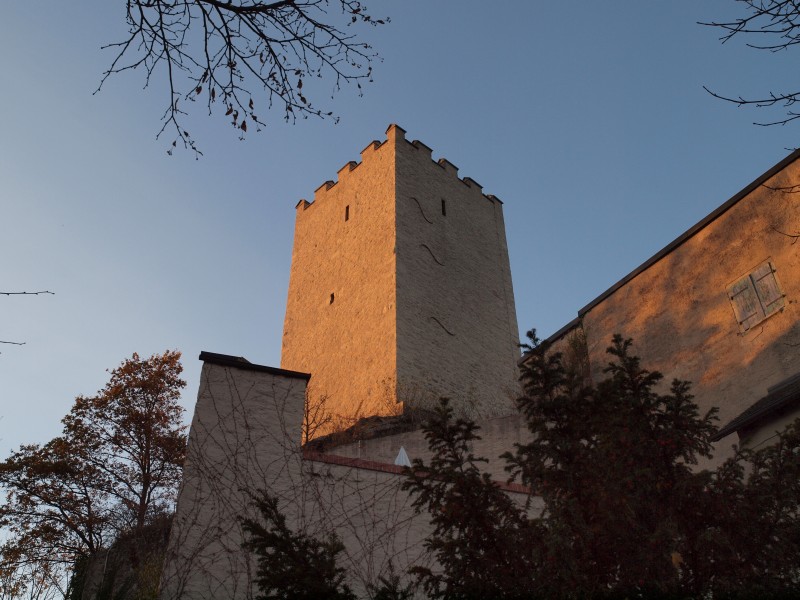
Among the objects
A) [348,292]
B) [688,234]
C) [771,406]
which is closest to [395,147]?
[348,292]

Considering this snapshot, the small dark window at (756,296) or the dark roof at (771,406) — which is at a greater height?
the small dark window at (756,296)

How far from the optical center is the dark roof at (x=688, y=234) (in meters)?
9.35

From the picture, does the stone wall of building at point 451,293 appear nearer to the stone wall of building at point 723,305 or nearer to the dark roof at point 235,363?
the stone wall of building at point 723,305

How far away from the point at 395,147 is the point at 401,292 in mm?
5464

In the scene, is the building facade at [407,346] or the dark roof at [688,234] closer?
the building facade at [407,346]

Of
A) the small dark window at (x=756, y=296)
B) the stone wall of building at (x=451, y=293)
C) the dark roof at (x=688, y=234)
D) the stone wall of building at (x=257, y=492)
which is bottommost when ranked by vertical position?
the stone wall of building at (x=257, y=492)

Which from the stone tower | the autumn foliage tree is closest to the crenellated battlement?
the stone tower

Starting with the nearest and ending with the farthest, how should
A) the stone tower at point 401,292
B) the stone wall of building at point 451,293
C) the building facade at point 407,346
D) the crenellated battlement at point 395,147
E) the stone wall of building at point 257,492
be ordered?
the stone wall of building at point 257,492
the building facade at point 407,346
the stone tower at point 401,292
the stone wall of building at point 451,293
the crenellated battlement at point 395,147

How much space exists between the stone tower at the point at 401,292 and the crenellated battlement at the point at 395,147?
2.0 inches

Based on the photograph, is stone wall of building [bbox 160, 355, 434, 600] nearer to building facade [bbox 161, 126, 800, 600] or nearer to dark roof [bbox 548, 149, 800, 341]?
building facade [bbox 161, 126, 800, 600]

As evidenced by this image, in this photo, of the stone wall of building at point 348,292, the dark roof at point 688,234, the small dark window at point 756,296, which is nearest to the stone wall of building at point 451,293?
the stone wall of building at point 348,292

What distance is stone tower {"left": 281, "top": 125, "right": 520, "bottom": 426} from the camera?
1703 centimetres

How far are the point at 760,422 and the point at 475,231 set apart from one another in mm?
14969

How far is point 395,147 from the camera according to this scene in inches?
808
